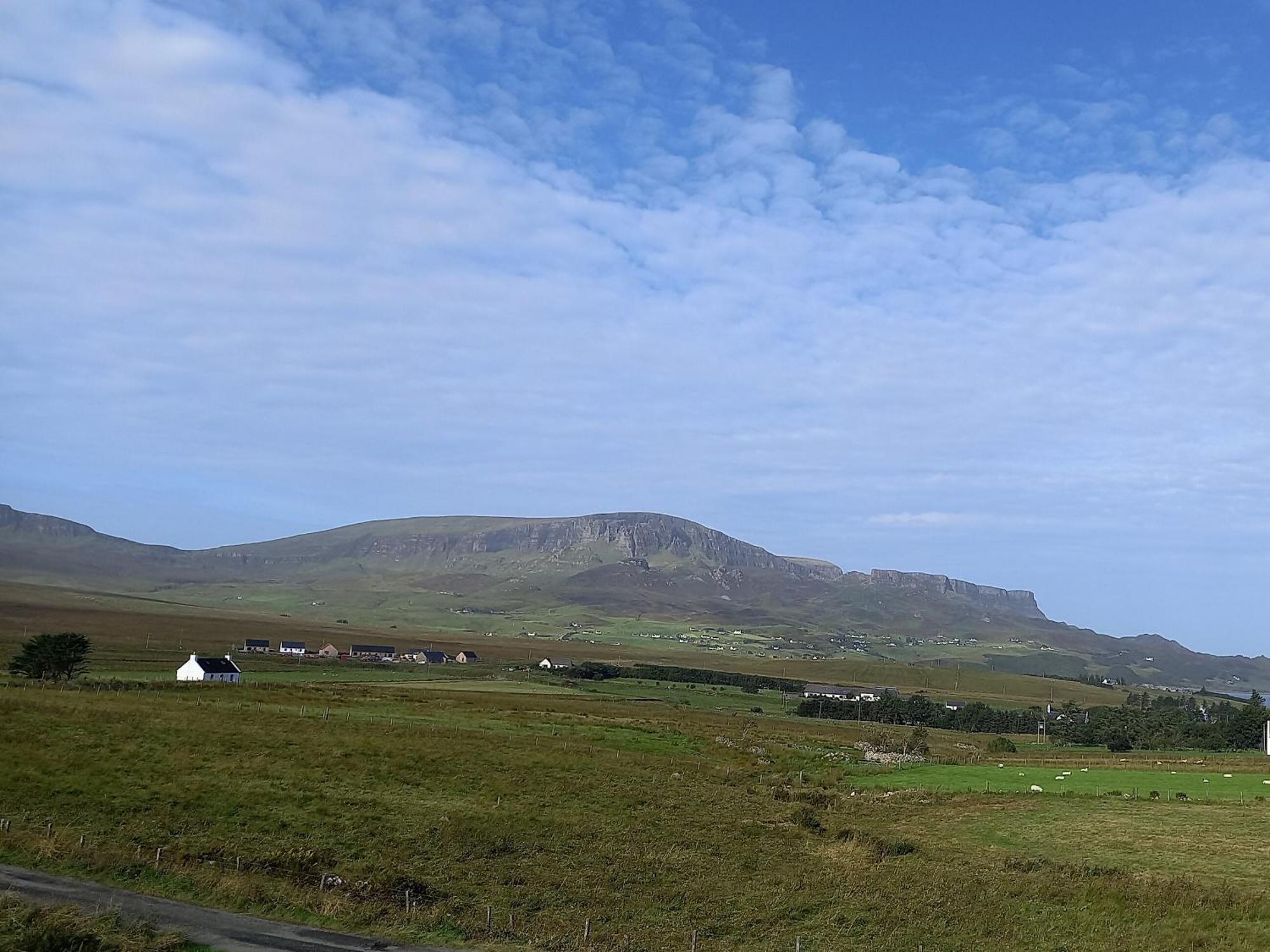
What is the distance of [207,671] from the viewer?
118875 millimetres

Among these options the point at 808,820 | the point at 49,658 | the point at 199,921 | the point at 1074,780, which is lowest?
the point at 808,820

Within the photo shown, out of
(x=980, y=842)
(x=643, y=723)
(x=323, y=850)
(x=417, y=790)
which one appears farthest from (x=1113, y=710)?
(x=323, y=850)

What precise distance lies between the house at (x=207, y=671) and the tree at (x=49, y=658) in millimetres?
23930

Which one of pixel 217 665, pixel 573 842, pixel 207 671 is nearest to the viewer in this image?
pixel 573 842

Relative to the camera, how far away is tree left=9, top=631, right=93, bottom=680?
300 feet

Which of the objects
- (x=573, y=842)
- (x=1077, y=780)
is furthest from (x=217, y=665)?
(x=1077, y=780)

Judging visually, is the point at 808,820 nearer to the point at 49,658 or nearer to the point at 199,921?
the point at 199,921

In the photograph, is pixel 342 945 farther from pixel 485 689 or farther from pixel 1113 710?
pixel 1113 710

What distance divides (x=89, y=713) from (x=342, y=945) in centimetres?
3935

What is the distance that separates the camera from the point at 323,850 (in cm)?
3525

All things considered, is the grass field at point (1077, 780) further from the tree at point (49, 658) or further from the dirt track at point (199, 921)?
the tree at point (49, 658)

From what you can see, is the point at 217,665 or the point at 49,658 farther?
the point at 217,665

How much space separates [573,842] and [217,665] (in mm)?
99135

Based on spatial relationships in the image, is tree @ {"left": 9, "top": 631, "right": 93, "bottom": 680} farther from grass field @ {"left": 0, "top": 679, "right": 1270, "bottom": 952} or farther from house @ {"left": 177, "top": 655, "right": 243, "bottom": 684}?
grass field @ {"left": 0, "top": 679, "right": 1270, "bottom": 952}
